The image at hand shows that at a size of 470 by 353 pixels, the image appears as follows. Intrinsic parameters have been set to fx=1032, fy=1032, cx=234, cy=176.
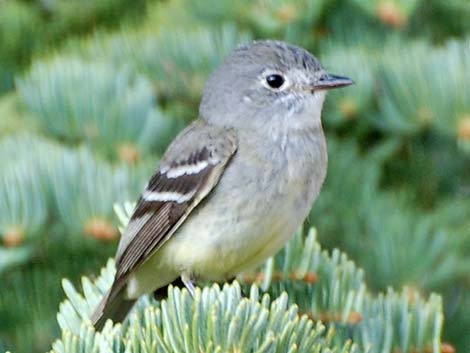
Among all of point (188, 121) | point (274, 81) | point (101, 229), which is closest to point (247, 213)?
point (101, 229)

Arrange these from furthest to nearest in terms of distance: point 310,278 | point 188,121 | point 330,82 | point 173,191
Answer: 1. point 188,121
2. point 330,82
3. point 173,191
4. point 310,278

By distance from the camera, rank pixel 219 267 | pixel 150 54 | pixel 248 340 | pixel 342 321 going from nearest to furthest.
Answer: pixel 248 340 < pixel 342 321 < pixel 219 267 < pixel 150 54

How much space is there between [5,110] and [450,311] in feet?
5.89

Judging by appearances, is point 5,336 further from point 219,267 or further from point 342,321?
point 342,321

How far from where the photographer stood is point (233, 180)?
125 inches

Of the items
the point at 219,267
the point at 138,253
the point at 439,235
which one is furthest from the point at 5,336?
the point at 439,235

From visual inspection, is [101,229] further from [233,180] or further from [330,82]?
[330,82]

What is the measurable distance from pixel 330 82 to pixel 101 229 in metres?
0.90

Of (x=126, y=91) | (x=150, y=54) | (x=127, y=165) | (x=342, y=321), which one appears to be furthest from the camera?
(x=150, y=54)

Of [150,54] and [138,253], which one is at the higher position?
[150,54]

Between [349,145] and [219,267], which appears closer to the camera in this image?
[219,267]

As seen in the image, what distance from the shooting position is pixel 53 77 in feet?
12.1

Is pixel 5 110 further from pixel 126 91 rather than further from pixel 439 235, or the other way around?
pixel 439 235

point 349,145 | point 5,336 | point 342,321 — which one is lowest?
point 342,321
